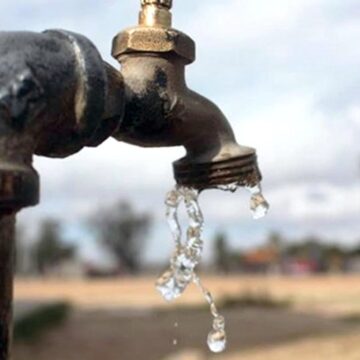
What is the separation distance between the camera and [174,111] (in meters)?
0.99

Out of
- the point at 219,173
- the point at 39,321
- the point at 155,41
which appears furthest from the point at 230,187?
the point at 39,321

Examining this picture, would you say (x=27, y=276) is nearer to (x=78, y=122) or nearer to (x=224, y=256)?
(x=224, y=256)

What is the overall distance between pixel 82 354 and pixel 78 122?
8079mm

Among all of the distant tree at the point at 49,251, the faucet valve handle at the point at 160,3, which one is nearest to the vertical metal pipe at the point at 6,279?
the faucet valve handle at the point at 160,3

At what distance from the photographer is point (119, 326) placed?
11055 mm

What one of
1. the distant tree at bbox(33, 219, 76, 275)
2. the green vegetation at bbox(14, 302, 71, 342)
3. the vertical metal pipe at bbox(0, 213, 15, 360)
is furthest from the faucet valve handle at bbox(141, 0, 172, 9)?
the distant tree at bbox(33, 219, 76, 275)

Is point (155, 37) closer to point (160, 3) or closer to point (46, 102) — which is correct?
point (160, 3)

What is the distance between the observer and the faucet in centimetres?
98

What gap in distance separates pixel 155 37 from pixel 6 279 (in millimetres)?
328

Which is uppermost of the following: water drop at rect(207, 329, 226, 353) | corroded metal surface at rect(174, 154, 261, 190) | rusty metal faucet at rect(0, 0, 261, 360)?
rusty metal faucet at rect(0, 0, 261, 360)

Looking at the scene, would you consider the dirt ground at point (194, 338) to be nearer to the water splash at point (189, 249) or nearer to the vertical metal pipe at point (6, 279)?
the water splash at point (189, 249)

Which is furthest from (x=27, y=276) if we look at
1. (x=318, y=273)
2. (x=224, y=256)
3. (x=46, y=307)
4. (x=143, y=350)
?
(x=143, y=350)

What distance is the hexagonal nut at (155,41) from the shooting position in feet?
3.30

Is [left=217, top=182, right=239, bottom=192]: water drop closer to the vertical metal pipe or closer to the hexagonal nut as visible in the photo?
the hexagonal nut
